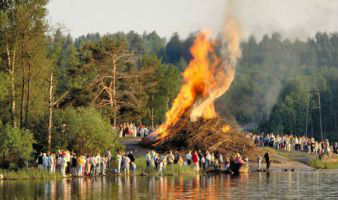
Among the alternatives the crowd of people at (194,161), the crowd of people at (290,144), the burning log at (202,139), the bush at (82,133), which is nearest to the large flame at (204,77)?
the burning log at (202,139)

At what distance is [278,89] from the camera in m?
176

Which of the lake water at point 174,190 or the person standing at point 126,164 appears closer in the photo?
the lake water at point 174,190

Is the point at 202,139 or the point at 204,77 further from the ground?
the point at 204,77

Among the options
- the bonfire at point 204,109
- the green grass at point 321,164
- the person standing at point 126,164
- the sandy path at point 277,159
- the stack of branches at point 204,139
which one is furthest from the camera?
the green grass at point 321,164

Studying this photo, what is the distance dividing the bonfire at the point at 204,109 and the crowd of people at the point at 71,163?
11.8 metres

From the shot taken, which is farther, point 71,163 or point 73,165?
point 71,163

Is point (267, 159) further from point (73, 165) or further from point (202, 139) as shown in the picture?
point (73, 165)

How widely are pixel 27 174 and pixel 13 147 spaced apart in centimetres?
346

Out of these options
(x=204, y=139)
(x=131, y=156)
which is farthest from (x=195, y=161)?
(x=204, y=139)

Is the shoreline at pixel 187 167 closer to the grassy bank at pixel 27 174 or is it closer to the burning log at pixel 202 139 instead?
the grassy bank at pixel 27 174

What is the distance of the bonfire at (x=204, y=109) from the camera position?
6700 cm

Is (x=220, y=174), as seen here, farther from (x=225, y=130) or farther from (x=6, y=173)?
(x=6, y=173)

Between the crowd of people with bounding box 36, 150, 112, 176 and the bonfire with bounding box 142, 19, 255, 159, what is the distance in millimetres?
11798

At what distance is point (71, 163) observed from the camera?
180ft
